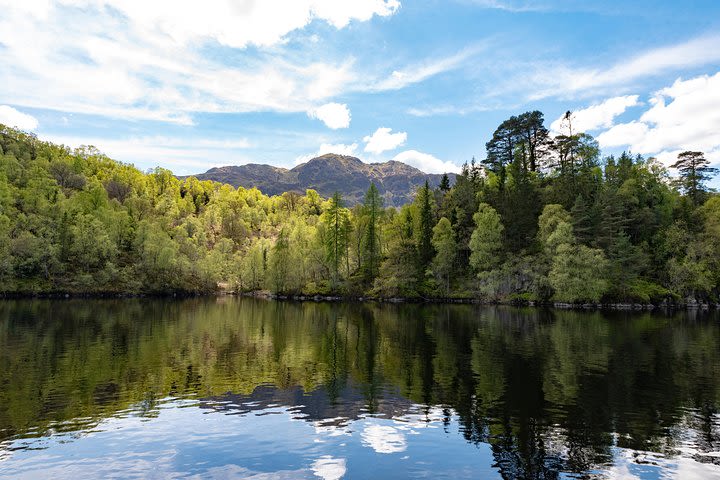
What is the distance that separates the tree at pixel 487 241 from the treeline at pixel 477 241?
29 cm

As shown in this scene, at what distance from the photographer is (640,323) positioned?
6712cm

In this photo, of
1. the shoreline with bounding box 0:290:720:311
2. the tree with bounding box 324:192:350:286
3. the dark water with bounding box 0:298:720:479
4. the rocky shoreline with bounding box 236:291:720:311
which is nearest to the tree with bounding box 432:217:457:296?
the rocky shoreline with bounding box 236:291:720:311

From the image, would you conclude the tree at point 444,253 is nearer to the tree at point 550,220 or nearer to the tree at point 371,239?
the tree at point 371,239

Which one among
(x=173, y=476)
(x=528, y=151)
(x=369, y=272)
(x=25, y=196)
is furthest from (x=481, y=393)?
(x=25, y=196)

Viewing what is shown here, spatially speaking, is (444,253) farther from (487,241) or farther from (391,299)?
(391,299)

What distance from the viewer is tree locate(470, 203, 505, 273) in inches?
4343

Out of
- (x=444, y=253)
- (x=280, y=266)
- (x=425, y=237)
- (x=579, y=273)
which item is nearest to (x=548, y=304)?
(x=579, y=273)

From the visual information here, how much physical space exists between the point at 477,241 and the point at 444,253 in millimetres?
9040

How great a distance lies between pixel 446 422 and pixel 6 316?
76242 mm

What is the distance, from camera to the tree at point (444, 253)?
4532 inches

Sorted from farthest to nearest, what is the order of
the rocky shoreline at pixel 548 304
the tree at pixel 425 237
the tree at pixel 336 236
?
the tree at pixel 336 236 → the tree at pixel 425 237 → the rocky shoreline at pixel 548 304

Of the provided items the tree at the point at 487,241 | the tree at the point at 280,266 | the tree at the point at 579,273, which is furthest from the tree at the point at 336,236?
the tree at the point at 579,273

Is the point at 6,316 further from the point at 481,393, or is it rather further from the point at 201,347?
the point at 481,393

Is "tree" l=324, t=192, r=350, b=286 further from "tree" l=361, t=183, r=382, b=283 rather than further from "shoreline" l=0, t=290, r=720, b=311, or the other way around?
"shoreline" l=0, t=290, r=720, b=311
